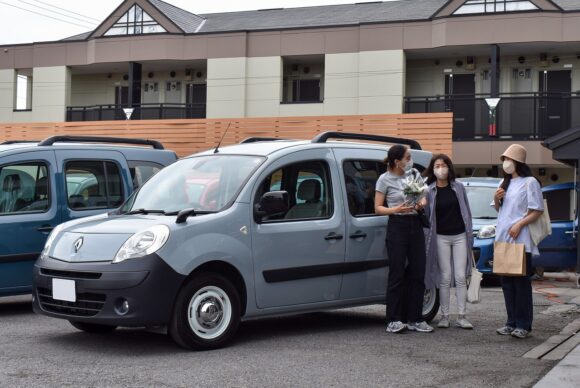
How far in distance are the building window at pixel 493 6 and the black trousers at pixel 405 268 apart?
20304 millimetres

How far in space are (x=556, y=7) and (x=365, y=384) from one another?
23162mm

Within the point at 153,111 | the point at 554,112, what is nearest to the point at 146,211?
the point at 554,112

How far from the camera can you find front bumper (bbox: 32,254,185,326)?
7012mm

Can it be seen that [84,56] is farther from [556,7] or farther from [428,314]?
[428,314]

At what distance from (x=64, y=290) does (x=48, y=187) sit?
277 cm

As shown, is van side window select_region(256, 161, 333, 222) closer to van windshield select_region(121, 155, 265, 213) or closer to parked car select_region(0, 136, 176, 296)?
van windshield select_region(121, 155, 265, 213)

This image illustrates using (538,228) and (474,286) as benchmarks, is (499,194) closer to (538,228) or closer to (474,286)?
(538,228)

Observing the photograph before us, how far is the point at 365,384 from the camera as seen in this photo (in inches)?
242

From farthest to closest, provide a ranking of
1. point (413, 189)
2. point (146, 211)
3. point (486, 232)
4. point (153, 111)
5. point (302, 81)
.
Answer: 1. point (153, 111)
2. point (302, 81)
3. point (486, 232)
4. point (413, 189)
5. point (146, 211)

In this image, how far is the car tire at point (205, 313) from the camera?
23.6ft

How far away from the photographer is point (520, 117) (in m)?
27.0

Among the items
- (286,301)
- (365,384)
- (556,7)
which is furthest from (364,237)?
(556,7)

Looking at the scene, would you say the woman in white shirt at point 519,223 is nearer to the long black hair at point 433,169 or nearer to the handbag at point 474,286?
the handbag at point 474,286

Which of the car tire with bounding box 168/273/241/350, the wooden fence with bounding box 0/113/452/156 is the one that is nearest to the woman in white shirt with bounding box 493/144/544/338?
the car tire with bounding box 168/273/241/350
